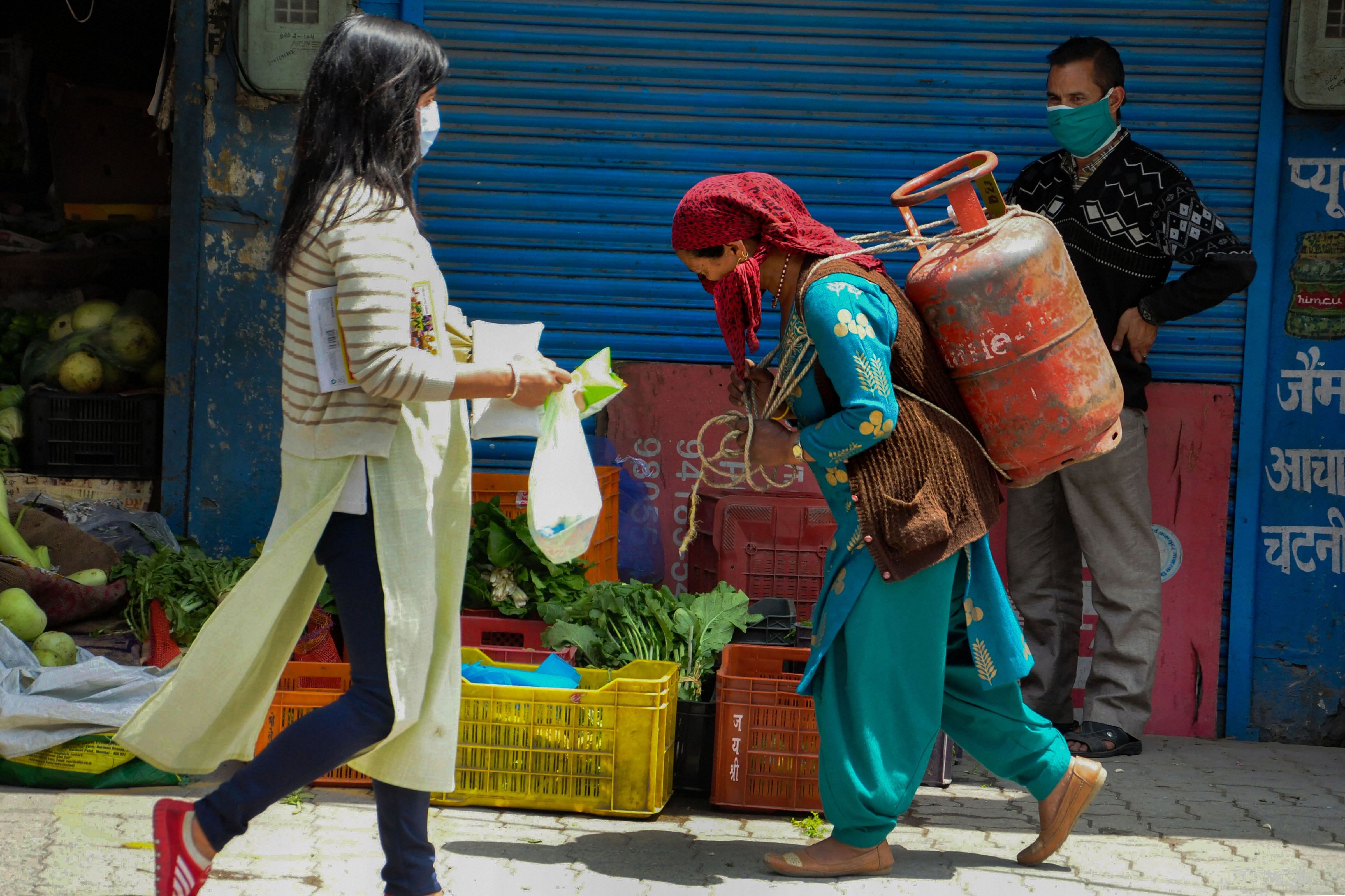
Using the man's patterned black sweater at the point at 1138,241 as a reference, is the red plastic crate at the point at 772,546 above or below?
below

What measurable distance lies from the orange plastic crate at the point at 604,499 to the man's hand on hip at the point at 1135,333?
2.00 m

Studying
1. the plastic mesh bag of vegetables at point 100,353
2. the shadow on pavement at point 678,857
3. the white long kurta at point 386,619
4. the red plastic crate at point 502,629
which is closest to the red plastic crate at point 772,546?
the red plastic crate at point 502,629

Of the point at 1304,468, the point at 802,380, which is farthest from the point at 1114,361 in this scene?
the point at 802,380

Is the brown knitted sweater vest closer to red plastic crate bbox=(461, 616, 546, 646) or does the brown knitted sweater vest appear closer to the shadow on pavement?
the shadow on pavement

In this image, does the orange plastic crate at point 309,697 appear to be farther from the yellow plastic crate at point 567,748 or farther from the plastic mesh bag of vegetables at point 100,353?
the plastic mesh bag of vegetables at point 100,353

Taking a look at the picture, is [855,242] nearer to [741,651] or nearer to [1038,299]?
[1038,299]

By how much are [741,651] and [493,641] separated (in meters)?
0.96

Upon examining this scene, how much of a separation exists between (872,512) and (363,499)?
4.19 ft

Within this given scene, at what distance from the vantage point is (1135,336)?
15.9 feet

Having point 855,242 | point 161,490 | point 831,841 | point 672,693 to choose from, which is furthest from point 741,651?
point 161,490

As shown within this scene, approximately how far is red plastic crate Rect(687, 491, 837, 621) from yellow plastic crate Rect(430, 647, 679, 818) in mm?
1029

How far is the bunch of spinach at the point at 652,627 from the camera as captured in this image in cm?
422

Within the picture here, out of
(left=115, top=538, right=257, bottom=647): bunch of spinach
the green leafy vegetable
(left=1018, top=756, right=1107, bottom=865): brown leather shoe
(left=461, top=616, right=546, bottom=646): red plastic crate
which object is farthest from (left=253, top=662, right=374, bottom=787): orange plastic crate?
(left=1018, top=756, right=1107, bottom=865): brown leather shoe

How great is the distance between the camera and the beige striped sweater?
2619 millimetres
